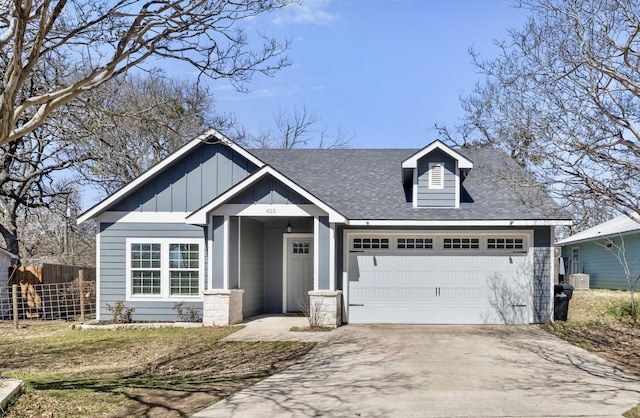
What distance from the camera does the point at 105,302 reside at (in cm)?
1523

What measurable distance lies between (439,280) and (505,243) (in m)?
2.03

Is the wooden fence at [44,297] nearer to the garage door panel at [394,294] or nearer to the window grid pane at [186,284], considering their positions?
the window grid pane at [186,284]

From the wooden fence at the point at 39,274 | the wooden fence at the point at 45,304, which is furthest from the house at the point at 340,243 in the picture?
the wooden fence at the point at 39,274

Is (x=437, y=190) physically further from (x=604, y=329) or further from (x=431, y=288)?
(x=604, y=329)

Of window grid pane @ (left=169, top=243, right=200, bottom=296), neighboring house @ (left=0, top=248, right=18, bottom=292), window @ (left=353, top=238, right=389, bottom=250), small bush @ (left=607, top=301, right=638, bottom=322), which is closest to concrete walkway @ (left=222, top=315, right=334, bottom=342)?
window grid pane @ (left=169, top=243, right=200, bottom=296)

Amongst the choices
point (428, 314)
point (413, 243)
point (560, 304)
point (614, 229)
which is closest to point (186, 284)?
point (413, 243)

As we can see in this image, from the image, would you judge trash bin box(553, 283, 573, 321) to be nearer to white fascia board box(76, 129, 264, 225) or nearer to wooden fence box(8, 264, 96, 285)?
white fascia board box(76, 129, 264, 225)

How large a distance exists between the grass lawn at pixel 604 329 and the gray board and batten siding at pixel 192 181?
30.2 feet

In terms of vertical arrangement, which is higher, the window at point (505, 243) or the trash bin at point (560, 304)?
the window at point (505, 243)

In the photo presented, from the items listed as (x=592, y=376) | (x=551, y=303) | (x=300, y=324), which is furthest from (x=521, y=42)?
(x=300, y=324)

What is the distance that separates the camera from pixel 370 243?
14820 mm

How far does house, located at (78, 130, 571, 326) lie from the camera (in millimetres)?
13797

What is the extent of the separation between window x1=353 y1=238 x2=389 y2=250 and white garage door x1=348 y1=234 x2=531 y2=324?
0.09m

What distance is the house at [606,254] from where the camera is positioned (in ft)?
71.4
